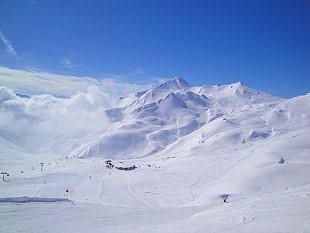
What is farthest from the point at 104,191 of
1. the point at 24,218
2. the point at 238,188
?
the point at 24,218

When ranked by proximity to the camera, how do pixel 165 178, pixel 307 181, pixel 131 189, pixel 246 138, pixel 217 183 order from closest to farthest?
pixel 307 181
pixel 131 189
pixel 217 183
pixel 165 178
pixel 246 138

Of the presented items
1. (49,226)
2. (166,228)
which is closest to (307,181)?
(166,228)

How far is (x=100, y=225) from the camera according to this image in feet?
99.8

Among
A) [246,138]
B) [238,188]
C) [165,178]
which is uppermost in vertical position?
[246,138]

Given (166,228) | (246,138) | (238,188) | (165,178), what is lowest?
(166,228)

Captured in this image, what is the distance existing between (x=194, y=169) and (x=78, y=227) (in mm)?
73592

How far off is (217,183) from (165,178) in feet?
54.2

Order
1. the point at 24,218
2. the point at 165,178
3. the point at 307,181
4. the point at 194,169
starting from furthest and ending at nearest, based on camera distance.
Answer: the point at 194,169
the point at 165,178
the point at 307,181
the point at 24,218

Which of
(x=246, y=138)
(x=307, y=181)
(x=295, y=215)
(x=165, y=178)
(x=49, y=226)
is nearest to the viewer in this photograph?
(x=295, y=215)

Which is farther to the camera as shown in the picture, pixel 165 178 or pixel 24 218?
pixel 165 178

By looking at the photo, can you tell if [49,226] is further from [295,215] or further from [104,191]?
[104,191]

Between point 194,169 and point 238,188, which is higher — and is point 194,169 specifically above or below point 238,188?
above

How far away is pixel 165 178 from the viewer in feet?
297

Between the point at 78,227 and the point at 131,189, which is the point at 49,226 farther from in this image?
the point at 131,189
